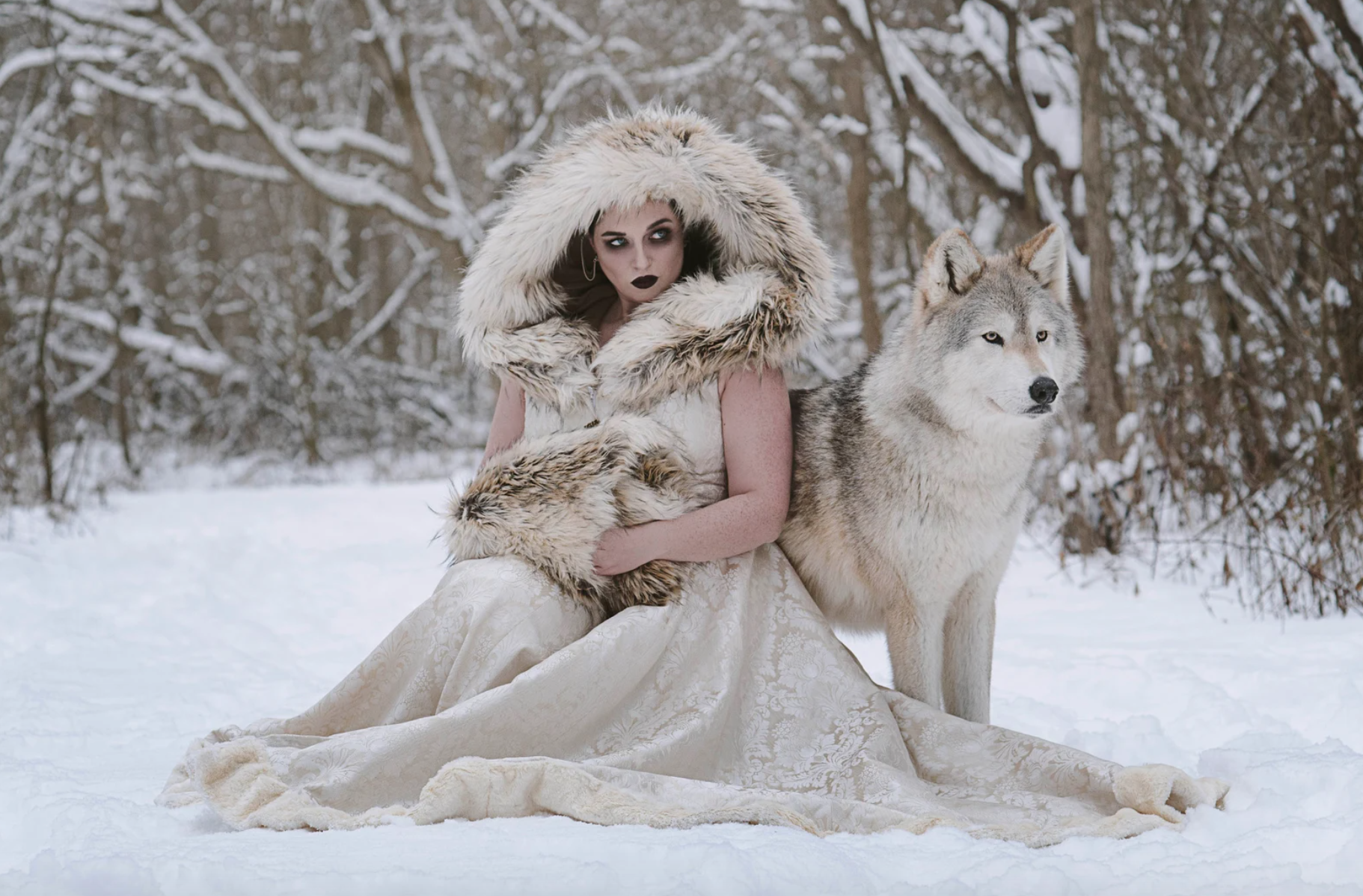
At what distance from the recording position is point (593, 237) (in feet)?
9.50

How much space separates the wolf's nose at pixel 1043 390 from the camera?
259 cm

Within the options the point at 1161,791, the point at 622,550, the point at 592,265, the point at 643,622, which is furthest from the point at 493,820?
the point at 592,265

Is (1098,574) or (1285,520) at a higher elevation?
(1285,520)

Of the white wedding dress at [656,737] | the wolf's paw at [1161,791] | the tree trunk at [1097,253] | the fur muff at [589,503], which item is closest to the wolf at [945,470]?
the white wedding dress at [656,737]

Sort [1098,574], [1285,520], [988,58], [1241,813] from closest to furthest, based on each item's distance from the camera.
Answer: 1. [1241,813]
2. [1285,520]
3. [1098,574]
4. [988,58]

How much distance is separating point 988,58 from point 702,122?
456cm

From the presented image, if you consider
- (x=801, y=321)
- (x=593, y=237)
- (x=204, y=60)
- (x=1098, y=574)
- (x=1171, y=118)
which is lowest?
(x=1098, y=574)

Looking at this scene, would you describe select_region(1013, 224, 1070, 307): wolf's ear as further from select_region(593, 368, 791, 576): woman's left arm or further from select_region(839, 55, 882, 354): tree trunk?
select_region(839, 55, 882, 354): tree trunk

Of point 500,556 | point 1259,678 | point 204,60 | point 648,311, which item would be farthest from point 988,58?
point 204,60

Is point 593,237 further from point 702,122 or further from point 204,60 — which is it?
point 204,60

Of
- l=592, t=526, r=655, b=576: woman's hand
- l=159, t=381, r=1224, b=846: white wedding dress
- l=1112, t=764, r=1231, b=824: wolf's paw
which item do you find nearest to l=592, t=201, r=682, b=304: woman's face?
l=159, t=381, r=1224, b=846: white wedding dress

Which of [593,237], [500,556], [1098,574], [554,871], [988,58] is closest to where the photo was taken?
[554,871]

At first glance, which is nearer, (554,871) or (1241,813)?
(554,871)

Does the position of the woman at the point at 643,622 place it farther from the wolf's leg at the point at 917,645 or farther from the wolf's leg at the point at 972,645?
the wolf's leg at the point at 972,645
